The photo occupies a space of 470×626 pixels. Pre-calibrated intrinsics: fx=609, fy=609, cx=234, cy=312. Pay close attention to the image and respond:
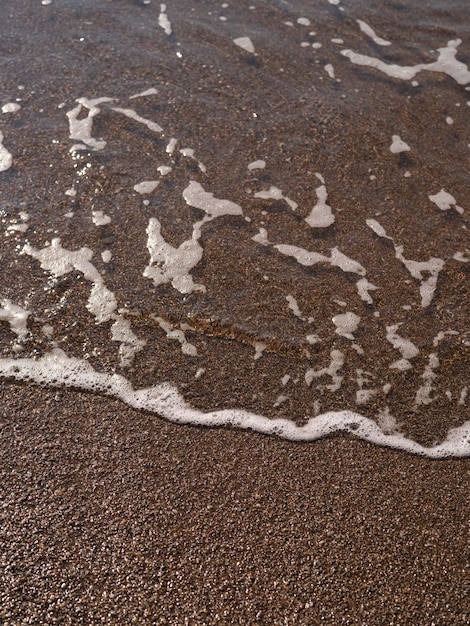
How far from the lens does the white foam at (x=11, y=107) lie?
4113mm

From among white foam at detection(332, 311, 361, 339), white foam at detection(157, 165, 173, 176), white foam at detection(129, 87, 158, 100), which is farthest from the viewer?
white foam at detection(129, 87, 158, 100)

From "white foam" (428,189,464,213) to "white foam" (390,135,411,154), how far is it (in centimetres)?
44

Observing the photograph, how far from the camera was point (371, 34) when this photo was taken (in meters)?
5.04

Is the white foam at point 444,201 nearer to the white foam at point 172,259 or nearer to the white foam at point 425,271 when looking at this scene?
the white foam at point 425,271

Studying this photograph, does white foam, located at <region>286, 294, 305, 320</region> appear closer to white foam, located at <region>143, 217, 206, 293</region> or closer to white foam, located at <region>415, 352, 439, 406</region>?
white foam, located at <region>143, 217, 206, 293</region>

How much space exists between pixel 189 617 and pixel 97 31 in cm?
445

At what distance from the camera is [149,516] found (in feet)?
7.45

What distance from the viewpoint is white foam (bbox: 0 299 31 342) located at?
2.88 metres

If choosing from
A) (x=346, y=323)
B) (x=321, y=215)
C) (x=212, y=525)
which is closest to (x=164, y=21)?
(x=321, y=215)

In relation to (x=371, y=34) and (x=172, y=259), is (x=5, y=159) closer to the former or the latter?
(x=172, y=259)

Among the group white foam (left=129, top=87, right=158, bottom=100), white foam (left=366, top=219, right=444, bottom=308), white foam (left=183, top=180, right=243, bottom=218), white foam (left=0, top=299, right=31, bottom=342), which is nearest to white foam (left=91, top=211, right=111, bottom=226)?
white foam (left=183, top=180, right=243, bottom=218)

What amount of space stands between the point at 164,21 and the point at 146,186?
2158mm

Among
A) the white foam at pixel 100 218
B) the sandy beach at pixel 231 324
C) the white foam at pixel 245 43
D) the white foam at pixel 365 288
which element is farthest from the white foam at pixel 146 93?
the white foam at pixel 365 288

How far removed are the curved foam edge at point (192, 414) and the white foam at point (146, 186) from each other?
1.26 meters
